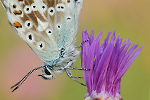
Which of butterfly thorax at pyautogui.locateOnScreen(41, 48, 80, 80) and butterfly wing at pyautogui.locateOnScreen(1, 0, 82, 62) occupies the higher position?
butterfly wing at pyautogui.locateOnScreen(1, 0, 82, 62)

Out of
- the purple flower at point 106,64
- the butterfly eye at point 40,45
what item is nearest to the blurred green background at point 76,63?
the purple flower at point 106,64

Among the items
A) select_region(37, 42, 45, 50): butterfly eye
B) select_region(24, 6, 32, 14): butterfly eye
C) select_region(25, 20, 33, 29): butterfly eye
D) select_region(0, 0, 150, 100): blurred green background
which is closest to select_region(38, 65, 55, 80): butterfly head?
select_region(37, 42, 45, 50): butterfly eye

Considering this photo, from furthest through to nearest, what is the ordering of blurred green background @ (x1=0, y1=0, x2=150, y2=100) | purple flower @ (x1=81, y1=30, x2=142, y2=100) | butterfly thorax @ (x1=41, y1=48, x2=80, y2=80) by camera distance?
blurred green background @ (x1=0, y1=0, x2=150, y2=100) → butterfly thorax @ (x1=41, y1=48, x2=80, y2=80) → purple flower @ (x1=81, y1=30, x2=142, y2=100)

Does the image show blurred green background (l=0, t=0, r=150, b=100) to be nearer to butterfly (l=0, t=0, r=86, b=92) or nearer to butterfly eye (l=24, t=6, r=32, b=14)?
butterfly (l=0, t=0, r=86, b=92)

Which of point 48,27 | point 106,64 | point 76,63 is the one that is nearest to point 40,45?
point 48,27

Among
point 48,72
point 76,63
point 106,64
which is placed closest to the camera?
point 106,64

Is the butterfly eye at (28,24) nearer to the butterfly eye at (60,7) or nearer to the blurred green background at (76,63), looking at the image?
the butterfly eye at (60,7)

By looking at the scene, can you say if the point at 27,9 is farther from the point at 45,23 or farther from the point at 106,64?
the point at 106,64
